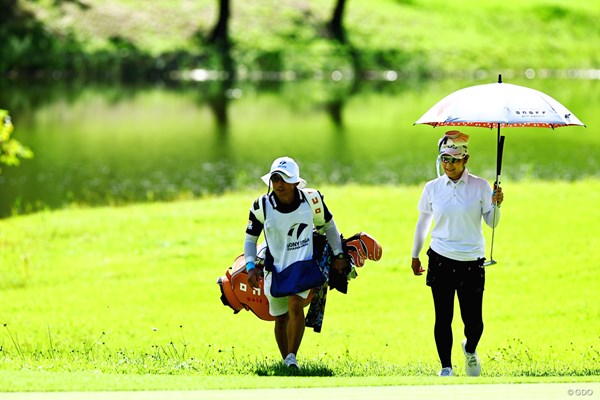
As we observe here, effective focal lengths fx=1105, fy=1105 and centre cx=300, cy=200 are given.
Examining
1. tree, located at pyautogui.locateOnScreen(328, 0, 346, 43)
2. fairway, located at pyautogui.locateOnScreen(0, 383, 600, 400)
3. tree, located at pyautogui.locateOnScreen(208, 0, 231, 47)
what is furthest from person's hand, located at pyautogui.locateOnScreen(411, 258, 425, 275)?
tree, located at pyautogui.locateOnScreen(328, 0, 346, 43)

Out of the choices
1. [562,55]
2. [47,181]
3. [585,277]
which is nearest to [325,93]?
[562,55]

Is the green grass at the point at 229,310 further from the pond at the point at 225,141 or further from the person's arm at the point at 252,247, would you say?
the pond at the point at 225,141

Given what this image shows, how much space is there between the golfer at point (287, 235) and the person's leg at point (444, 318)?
857mm

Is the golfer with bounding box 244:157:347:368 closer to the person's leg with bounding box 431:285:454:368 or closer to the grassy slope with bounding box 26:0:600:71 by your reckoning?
the person's leg with bounding box 431:285:454:368

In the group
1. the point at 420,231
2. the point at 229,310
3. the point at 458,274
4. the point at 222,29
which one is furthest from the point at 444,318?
the point at 222,29

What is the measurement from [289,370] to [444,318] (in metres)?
1.39

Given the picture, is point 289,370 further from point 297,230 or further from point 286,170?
point 286,170

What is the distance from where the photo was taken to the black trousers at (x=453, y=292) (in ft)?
30.3

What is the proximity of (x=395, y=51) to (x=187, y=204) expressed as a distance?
47047 millimetres

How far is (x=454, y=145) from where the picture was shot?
361 inches

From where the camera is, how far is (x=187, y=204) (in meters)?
23.3

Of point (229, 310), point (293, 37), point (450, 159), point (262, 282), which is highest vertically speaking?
point (293, 37)

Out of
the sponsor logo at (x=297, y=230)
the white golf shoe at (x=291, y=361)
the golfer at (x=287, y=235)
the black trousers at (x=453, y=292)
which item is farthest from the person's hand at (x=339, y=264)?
the white golf shoe at (x=291, y=361)

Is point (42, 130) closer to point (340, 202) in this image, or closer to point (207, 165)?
point (207, 165)
